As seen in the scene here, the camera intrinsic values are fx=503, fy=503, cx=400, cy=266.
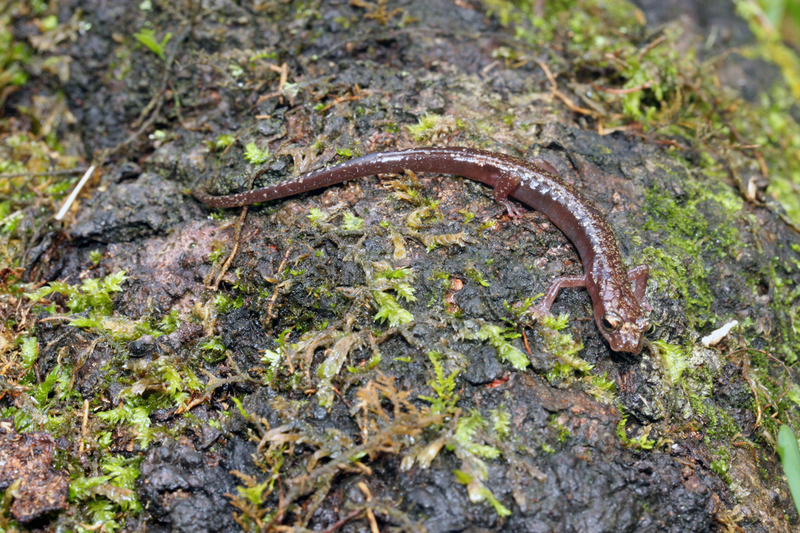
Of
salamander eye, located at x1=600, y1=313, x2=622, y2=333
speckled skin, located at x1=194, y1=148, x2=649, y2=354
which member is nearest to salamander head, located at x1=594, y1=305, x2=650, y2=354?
salamander eye, located at x1=600, y1=313, x2=622, y2=333

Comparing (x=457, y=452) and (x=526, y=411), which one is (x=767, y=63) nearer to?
(x=526, y=411)

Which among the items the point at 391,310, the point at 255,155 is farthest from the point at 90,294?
the point at 391,310

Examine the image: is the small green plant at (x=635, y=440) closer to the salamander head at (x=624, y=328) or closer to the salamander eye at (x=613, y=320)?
the salamander head at (x=624, y=328)

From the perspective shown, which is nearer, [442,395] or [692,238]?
[442,395]

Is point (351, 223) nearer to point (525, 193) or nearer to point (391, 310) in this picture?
point (391, 310)

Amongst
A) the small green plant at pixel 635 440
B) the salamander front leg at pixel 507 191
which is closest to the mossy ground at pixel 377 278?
the small green plant at pixel 635 440

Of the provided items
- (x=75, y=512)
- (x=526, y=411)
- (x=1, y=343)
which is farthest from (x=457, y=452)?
(x=1, y=343)

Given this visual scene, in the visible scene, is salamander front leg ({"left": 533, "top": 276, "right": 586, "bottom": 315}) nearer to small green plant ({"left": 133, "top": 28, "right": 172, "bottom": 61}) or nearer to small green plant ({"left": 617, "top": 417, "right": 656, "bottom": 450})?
Answer: small green plant ({"left": 617, "top": 417, "right": 656, "bottom": 450})

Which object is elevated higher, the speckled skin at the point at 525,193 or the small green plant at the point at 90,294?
the speckled skin at the point at 525,193

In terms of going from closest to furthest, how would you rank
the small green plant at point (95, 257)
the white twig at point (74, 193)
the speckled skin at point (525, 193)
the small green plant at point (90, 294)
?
1. the speckled skin at point (525, 193)
2. the small green plant at point (90, 294)
3. the small green plant at point (95, 257)
4. the white twig at point (74, 193)
